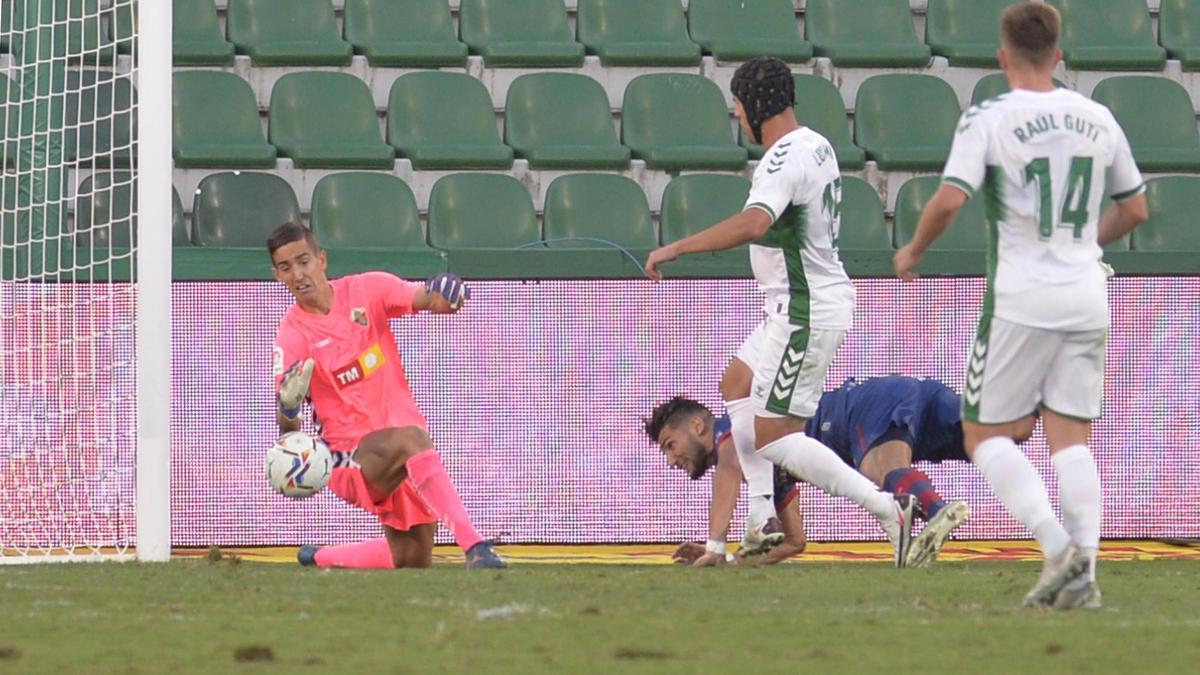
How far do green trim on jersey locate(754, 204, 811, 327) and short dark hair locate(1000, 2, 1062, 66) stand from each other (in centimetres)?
183

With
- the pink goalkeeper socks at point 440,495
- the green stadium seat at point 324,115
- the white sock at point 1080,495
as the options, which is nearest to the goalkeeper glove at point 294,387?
the pink goalkeeper socks at point 440,495

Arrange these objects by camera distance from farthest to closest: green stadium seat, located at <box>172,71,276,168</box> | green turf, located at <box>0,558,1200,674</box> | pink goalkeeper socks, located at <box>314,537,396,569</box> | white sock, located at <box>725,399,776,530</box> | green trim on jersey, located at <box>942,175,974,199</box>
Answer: green stadium seat, located at <box>172,71,276,168</box>
pink goalkeeper socks, located at <box>314,537,396,569</box>
white sock, located at <box>725,399,776,530</box>
green trim on jersey, located at <box>942,175,974,199</box>
green turf, located at <box>0,558,1200,674</box>

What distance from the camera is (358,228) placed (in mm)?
10195

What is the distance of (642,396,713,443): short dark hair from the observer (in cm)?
804

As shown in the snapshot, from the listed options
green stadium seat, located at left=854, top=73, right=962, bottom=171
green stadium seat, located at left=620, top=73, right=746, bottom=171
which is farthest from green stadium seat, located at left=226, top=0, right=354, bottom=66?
green stadium seat, located at left=854, top=73, right=962, bottom=171

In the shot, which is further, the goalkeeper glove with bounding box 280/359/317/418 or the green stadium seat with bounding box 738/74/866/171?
the green stadium seat with bounding box 738/74/866/171

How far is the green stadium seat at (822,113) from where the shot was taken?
1130cm

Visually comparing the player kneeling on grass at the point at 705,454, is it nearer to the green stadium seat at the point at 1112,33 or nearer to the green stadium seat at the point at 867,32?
the green stadium seat at the point at 867,32

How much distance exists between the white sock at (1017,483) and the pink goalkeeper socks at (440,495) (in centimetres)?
234

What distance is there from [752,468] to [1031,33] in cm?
260

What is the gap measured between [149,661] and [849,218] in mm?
6976

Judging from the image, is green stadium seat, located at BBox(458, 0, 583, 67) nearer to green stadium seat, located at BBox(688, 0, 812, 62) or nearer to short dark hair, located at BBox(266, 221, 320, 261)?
green stadium seat, located at BBox(688, 0, 812, 62)

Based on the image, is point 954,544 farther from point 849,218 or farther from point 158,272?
point 158,272

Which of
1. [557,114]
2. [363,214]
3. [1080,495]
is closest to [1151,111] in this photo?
[557,114]
